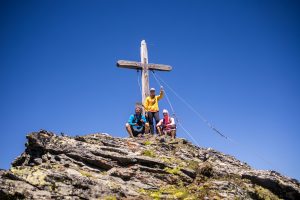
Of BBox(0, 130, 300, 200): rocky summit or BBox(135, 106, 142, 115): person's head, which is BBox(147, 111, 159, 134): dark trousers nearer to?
BBox(135, 106, 142, 115): person's head

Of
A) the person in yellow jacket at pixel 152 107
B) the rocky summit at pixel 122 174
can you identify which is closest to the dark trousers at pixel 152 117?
the person in yellow jacket at pixel 152 107

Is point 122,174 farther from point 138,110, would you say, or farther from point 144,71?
point 144,71

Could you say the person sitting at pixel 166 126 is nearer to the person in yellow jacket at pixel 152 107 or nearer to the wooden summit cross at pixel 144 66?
the person in yellow jacket at pixel 152 107

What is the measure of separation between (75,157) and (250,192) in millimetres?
6872

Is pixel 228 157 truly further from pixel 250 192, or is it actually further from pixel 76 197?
pixel 76 197

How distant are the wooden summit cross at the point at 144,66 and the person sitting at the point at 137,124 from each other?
2.17 meters

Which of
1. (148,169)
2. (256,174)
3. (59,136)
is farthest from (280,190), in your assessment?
(59,136)

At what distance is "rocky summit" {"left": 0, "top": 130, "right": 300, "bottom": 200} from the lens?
30.8 feet

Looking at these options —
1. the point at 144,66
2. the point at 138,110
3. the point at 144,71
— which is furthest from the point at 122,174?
the point at 144,66

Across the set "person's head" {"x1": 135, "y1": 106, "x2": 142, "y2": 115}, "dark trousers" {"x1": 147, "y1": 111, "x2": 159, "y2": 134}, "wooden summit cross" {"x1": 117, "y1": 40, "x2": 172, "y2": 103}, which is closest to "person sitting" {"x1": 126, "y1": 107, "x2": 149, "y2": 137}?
"person's head" {"x1": 135, "y1": 106, "x2": 142, "y2": 115}

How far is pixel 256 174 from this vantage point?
13.1 metres

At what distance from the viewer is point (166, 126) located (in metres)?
17.8

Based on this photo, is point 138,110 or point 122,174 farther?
point 138,110

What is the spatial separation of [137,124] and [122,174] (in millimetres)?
6159
